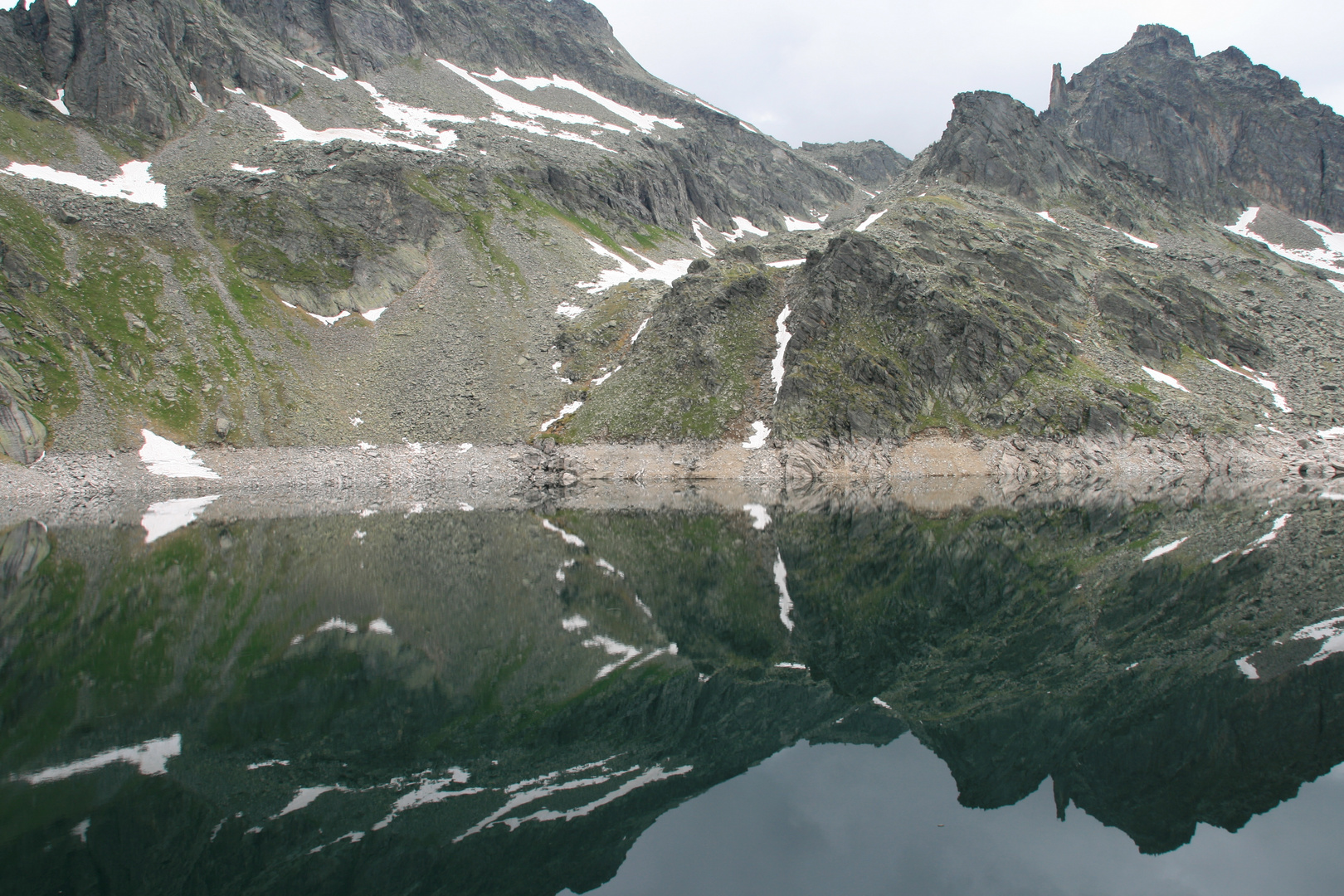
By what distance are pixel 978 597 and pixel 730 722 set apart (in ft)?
40.8

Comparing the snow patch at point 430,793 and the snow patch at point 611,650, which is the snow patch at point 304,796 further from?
the snow patch at point 611,650

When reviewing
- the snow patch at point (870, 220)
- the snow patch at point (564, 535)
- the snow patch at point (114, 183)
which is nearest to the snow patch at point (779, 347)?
the snow patch at point (870, 220)

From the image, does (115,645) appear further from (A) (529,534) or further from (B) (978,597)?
(B) (978,597)

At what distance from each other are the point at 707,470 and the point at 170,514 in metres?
44.0

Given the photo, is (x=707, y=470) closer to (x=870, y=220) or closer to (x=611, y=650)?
(x=611, y=650)

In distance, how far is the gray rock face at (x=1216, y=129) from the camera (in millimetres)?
159625

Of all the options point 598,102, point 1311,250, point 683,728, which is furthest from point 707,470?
point 1311,250

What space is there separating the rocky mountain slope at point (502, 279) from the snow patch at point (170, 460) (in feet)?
8.52

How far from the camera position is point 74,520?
4347cm

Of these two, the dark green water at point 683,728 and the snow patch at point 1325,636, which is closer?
the dark green water at point 683,728

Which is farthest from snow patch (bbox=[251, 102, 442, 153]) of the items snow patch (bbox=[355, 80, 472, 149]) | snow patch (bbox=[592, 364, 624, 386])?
snow patch (bbox=[592, 364, 624, 386])

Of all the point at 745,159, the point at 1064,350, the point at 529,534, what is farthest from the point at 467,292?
the point at 745,159

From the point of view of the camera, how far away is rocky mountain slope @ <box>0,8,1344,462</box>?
72000mm

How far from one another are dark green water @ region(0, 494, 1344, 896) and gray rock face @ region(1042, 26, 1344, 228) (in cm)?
17599
